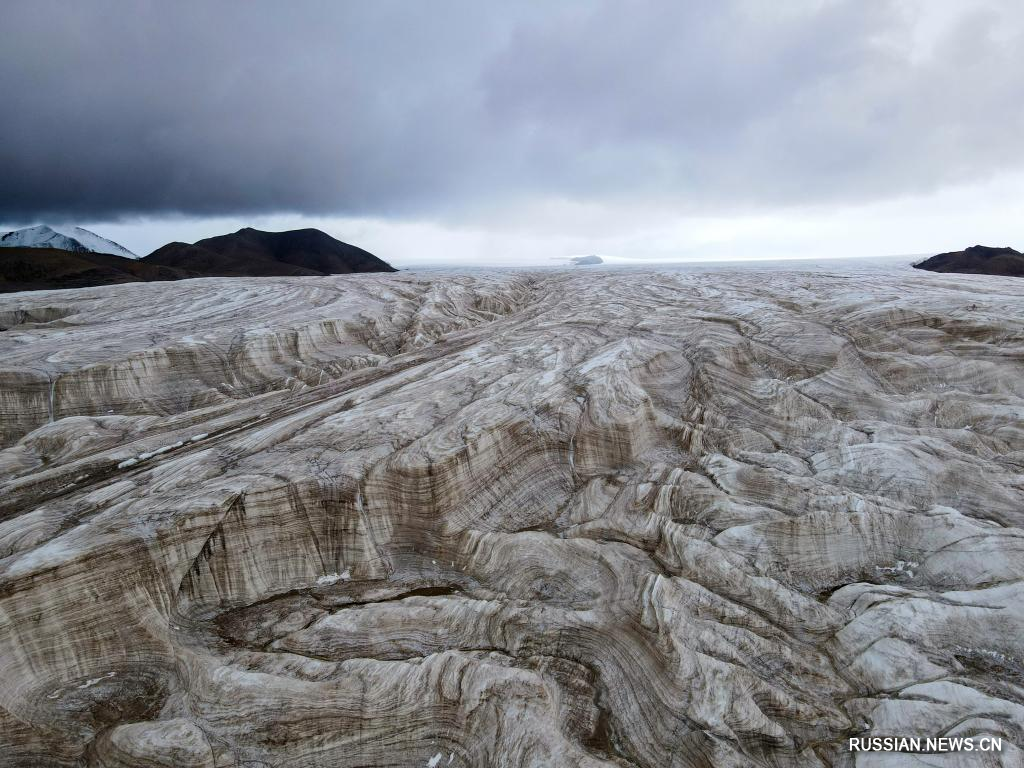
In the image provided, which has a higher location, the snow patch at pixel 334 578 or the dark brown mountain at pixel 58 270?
the dark brown mountain at pixel 58 270

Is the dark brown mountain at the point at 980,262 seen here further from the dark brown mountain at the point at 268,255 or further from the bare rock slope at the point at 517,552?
the dark brown mountain at the point at 268,255

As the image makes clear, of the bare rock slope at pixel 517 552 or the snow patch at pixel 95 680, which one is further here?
the snow patch at pixel 95 680

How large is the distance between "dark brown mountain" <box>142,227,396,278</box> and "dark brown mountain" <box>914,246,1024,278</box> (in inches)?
3127

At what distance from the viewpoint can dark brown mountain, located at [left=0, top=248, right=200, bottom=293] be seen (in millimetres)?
59728

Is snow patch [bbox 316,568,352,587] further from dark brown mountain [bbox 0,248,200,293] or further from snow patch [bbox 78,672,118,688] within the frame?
dark brown mountain [bbox 0,248,200,293]

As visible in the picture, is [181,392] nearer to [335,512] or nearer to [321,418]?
[321,418]

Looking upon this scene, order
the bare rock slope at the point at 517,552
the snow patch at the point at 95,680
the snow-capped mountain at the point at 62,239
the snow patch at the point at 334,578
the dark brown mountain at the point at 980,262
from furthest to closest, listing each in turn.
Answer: the snow-capped mountain at the point at 62,239 → the dark brown mountain at the point at 980,262 → the snow patch at the point at 334,578 → the snow patch at the point at 95,680 → the bare rock slope at the point at 517,552

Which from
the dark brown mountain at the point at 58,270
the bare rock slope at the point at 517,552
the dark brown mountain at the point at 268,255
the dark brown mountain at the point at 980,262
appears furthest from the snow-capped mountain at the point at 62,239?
the dark brown mountain at the point at 980,262

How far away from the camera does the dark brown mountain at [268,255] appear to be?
91.8 meters

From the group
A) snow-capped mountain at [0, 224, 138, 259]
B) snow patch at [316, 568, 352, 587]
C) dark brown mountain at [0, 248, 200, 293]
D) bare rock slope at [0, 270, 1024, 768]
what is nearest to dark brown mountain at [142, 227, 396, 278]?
dark brown mountain at [0, 248, 200, 293]

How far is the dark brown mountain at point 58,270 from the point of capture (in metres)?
59.7

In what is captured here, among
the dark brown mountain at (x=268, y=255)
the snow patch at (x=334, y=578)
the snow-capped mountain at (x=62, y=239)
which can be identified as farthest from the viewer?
the snow-capped mountain at (x=62, y=239)

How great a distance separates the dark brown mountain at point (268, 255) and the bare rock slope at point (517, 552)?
84100mm

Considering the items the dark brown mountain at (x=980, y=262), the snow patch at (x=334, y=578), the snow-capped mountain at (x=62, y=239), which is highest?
the snow-capped mountain at (x=62, y=239)
